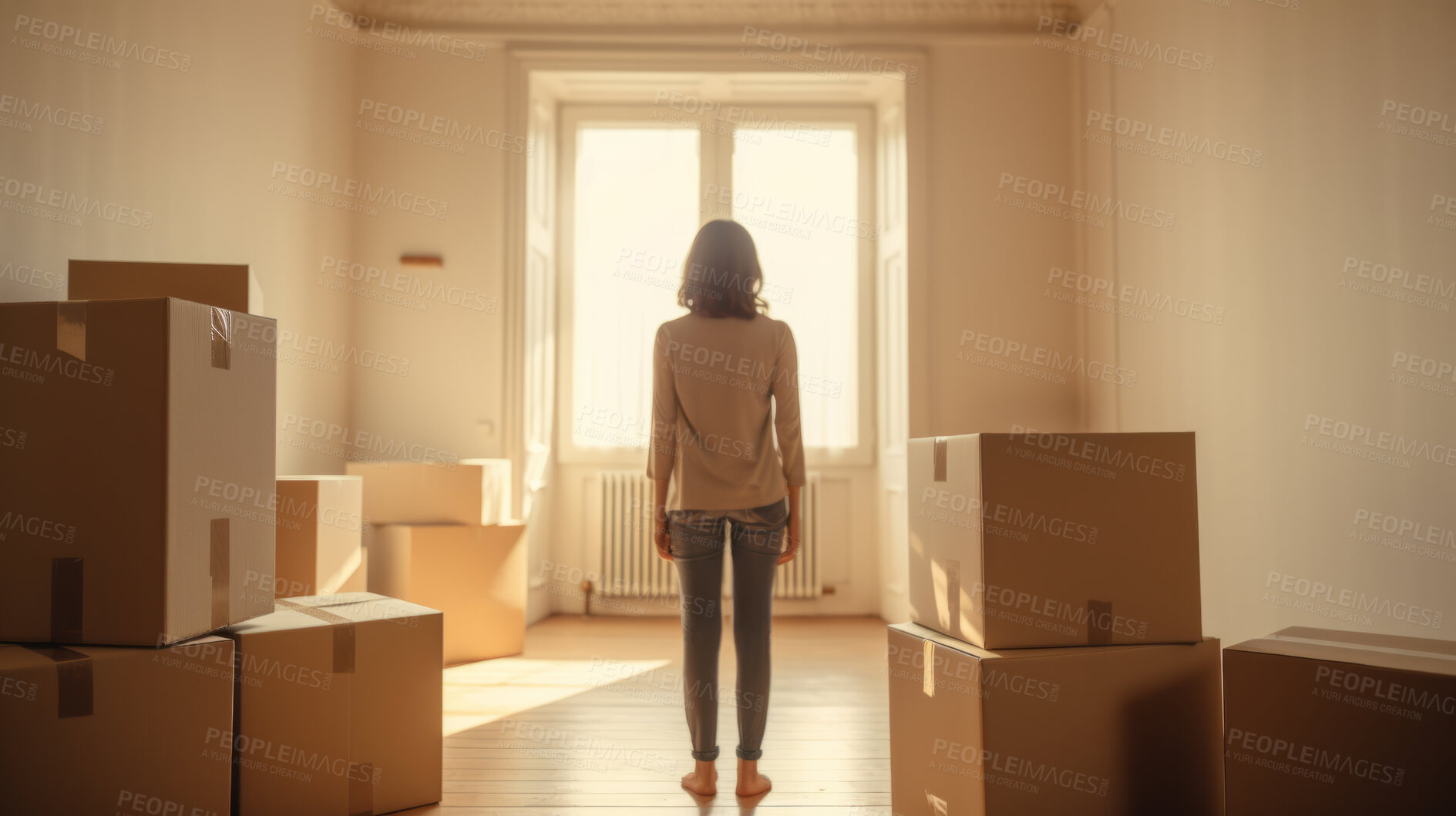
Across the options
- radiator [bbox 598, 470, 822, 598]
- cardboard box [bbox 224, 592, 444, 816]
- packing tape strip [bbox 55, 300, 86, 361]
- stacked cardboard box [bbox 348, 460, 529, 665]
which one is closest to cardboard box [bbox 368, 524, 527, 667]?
stacked cardboard box [bbox 348, 460, 529, 665]

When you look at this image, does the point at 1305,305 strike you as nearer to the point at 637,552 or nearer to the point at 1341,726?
the point at 1341,726

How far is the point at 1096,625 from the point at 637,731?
4.61 feet

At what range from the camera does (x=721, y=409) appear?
6.38 ft

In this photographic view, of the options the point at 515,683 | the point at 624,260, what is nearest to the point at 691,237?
the point at 624,260

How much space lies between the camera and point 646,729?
99.4 inches

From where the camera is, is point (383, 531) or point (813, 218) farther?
point (813, 218)

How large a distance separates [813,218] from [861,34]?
2.99 feet

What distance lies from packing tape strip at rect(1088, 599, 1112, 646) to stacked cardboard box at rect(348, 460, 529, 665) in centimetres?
241

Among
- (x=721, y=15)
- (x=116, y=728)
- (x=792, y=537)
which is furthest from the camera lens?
(x=721, y=15)

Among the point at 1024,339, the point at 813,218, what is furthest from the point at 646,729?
the point at 813,218

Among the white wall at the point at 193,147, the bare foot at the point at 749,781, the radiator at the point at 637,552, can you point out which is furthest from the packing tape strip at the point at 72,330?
the radiator at the point at 637,552

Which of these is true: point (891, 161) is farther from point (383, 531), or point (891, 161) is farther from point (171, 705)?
point (171, 705)

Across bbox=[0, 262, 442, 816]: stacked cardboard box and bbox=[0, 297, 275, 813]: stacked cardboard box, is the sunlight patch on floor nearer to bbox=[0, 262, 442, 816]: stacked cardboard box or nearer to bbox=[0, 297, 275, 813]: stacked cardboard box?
bbox=[0, 262, 442, 816]: stacked cardboard box

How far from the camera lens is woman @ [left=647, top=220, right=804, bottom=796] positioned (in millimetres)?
1937
